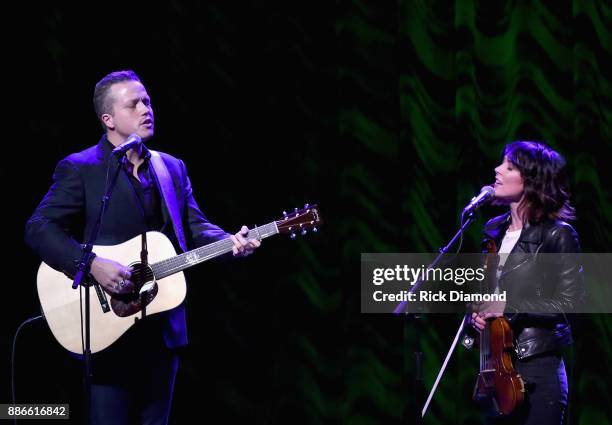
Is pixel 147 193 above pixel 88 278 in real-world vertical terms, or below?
above

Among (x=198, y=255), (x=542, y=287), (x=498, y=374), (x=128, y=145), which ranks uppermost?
(x=128, y=145)

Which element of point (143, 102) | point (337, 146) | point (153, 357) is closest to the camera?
point (153, 357)

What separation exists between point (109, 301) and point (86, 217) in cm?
40

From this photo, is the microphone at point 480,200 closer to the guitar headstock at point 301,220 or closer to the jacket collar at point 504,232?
the jacket collar at point 504,232

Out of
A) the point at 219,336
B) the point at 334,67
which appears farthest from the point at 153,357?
the point at 334,67

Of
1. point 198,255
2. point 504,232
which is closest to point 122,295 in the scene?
point 198,255

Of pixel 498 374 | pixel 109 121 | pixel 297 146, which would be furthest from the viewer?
pixel 297 146

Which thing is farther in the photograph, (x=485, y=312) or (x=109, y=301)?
(x=109, y=301)

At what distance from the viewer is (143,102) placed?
3.54 m

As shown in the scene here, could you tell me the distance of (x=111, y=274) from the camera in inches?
125

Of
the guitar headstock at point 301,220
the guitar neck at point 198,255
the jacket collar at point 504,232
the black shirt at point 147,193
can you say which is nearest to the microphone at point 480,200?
the jacket collar at point 504,232

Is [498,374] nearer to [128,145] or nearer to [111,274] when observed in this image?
[111,274]

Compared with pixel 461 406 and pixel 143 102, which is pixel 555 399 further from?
pixel 143 102

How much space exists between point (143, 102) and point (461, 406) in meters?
2.48
